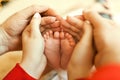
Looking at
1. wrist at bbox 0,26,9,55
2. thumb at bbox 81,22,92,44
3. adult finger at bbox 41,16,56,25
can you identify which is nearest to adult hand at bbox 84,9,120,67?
thumb at bbox 81,22,92,44

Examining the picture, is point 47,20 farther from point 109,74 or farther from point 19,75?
point 109,74

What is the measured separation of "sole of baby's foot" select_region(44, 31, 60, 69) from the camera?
0.80 meters

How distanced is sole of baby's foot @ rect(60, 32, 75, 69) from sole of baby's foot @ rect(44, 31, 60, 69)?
0.05 ft

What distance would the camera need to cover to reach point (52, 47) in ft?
2.63

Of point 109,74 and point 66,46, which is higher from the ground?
point 109,74

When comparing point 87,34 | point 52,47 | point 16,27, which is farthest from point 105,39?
point 16,27

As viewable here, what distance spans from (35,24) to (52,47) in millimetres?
92

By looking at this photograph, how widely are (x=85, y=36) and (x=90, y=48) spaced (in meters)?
0.04

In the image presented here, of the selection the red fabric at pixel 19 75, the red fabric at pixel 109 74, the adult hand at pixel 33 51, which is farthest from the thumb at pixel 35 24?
the red fabric at pixel 109 74

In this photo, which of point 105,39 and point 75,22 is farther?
point 75,22

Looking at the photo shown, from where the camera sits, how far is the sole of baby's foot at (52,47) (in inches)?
31.3

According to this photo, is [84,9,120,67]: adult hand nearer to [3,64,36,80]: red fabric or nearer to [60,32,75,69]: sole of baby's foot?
[60,32,75,69]: sole of baby's foot

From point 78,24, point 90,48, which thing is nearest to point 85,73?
point 90,48

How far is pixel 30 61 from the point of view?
725 mm
